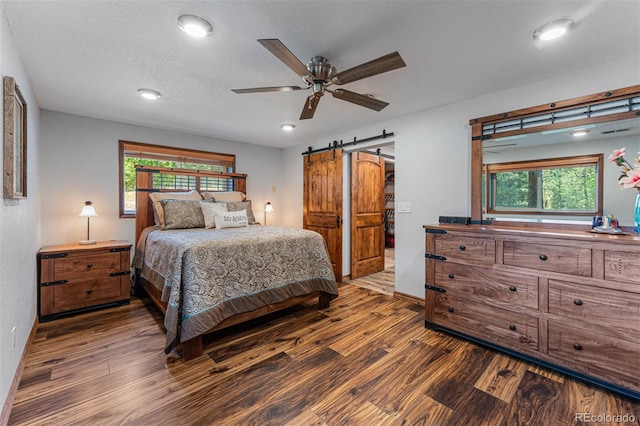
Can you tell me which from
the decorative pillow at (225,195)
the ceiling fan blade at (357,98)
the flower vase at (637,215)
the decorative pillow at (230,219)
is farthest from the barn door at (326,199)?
the flower vase at (637,215)

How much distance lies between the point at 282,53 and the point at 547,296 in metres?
2.50

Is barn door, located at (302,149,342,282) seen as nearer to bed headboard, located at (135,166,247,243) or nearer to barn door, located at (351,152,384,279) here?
barn door, located at (351,152,384,279)

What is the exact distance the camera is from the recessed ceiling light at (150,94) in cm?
275

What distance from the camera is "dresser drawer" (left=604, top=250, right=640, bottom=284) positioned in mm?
1746

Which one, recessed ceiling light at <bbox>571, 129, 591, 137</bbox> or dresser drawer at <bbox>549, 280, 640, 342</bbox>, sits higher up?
recessed ceiling light at <bbox>571, 129, 591, 137</bbox>

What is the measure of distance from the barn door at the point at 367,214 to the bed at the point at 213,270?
1399 millimetres

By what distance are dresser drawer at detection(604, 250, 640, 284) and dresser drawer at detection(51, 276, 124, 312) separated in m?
4.49

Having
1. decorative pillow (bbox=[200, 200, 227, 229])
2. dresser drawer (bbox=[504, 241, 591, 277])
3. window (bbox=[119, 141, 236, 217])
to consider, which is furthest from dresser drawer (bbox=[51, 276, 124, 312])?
dresser drawer (bbox=[504, 241, 591, 277])

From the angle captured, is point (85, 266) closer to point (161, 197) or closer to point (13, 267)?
point (161, 197)

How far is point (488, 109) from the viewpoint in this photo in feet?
9.34

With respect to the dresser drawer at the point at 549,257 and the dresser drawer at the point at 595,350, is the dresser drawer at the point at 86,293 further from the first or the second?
the dresser drawer at the point at 595,350

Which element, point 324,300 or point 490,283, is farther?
point 324,300

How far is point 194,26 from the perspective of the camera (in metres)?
1.72

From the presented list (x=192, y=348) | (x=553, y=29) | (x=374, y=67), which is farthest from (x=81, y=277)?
(x=553, y=29)
